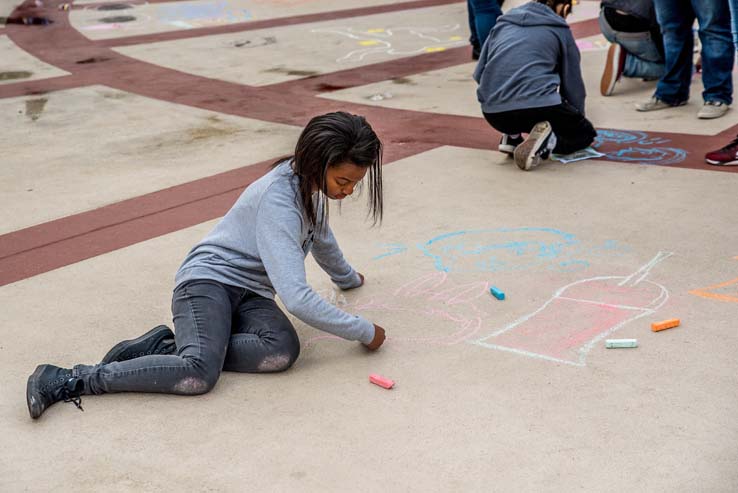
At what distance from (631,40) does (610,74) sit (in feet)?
0.97

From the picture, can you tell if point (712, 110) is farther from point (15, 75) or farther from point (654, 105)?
point (15, 75)

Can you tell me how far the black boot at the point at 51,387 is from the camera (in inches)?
99.2

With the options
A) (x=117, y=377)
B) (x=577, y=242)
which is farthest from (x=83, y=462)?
(x=577, y=242)

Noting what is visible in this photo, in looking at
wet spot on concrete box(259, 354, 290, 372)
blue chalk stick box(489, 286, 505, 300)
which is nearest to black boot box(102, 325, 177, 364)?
wet spot on concrete box(259, 354, 290, 372)

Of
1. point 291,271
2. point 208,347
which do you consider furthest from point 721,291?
point 208,347

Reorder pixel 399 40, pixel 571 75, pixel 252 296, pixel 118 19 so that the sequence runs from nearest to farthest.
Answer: pixel 252 296, pixel 571 75, pixel 399 40, pixel 118 19

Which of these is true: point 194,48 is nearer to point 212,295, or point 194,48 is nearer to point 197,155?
point 197,155

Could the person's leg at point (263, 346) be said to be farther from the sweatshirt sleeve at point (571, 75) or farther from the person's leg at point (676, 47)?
the person's leg at point (676, 47)

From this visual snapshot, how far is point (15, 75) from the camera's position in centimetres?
783

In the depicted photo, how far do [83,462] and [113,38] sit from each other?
325 inches

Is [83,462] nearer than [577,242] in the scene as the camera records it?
Yes

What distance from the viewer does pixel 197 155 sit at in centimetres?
520

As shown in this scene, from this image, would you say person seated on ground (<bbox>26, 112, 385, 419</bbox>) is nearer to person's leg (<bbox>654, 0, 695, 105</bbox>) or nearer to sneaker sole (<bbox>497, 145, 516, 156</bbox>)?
sneaker sole (<bbox>497, 145, 516, 156</bbox>)

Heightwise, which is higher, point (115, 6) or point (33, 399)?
point (33, 399)
